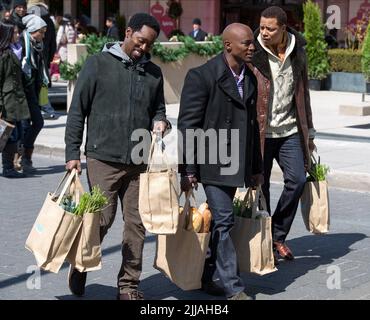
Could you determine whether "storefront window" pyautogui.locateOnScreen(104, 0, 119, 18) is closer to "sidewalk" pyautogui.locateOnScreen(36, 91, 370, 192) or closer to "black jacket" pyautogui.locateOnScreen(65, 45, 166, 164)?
"sidewalk" pyautogui.locateOnScreen(36, 91, 370, 192)

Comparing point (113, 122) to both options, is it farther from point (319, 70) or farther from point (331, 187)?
point (319, 70)

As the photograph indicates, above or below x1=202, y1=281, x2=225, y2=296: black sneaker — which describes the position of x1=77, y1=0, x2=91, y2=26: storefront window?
above

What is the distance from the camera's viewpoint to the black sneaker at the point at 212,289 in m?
6.39

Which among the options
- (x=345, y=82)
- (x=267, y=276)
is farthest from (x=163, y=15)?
(x=267, y=276)

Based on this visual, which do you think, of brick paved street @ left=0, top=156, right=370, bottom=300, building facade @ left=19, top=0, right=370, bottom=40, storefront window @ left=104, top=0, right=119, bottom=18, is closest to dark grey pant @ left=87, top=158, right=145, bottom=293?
brick paved street @ left=0, top=156, right=370, bottom=300

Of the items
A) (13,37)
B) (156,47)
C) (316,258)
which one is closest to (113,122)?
(316,258)

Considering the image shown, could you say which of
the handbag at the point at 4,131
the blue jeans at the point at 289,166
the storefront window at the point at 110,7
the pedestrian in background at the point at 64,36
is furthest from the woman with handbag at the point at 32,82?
the storefront window at the point at 110,7

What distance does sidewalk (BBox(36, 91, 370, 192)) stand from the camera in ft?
36.3

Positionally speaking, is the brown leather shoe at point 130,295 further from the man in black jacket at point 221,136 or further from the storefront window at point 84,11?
the storefront window at point 84,11

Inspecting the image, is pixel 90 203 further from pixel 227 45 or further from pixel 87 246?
pixel 227 45

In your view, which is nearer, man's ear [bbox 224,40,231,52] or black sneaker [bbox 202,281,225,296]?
man's ear [bbox 224,40,231,52]

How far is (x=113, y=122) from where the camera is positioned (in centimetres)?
602

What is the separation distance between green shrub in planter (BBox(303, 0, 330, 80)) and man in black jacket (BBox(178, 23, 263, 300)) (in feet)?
52.2

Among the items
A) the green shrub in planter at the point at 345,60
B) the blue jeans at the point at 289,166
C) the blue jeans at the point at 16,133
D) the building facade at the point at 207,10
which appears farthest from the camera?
the building facade at the point at 207,10
